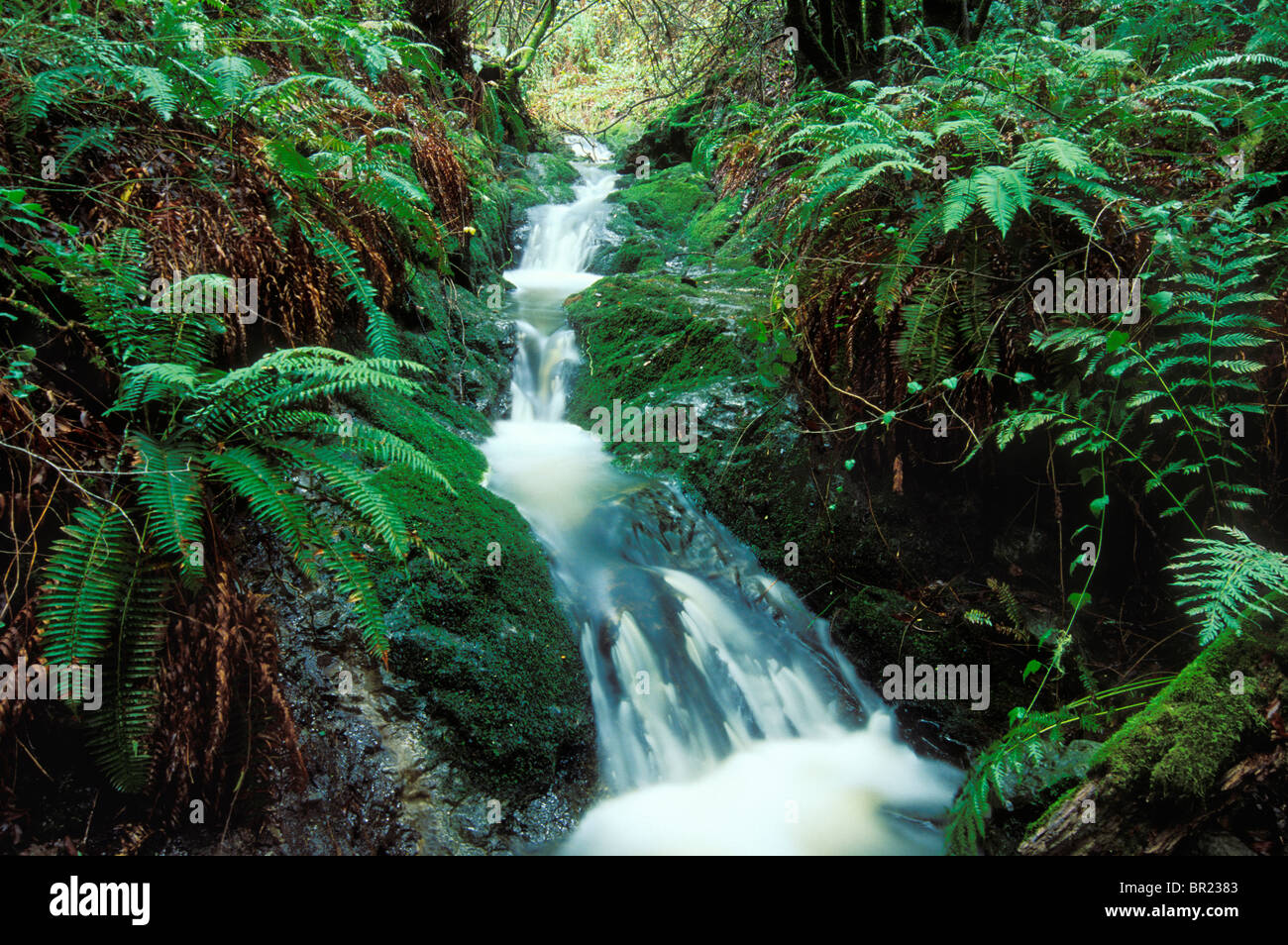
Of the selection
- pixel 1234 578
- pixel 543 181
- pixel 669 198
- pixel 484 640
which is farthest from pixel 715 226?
pixel 1234 578

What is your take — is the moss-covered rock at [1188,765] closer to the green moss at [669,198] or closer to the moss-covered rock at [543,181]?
the green moss at [669,198]

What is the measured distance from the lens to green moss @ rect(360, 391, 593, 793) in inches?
104

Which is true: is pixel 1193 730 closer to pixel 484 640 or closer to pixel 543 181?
pixel 484 640

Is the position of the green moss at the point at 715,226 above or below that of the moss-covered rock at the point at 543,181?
below

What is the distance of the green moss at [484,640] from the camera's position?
104 inches

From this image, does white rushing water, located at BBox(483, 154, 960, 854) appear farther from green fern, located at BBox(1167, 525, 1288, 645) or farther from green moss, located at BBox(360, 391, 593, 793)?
green fern, located at BBox(1167, 525, 1288, 645)

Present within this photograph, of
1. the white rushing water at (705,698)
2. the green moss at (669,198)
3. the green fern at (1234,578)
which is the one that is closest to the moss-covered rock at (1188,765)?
the green fern at (1234,578)

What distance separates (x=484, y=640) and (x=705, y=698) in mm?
1356

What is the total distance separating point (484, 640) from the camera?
9.43 feet

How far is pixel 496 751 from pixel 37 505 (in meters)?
1.83

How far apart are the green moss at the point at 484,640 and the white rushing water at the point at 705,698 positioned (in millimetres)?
274

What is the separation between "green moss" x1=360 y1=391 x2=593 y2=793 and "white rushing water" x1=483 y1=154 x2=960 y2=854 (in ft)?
0.90

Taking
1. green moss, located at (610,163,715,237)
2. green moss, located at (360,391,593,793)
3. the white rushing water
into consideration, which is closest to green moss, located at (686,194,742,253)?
green moss, located at (610,163,715,237)

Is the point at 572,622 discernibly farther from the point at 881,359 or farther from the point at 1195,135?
the point at 1195,135
